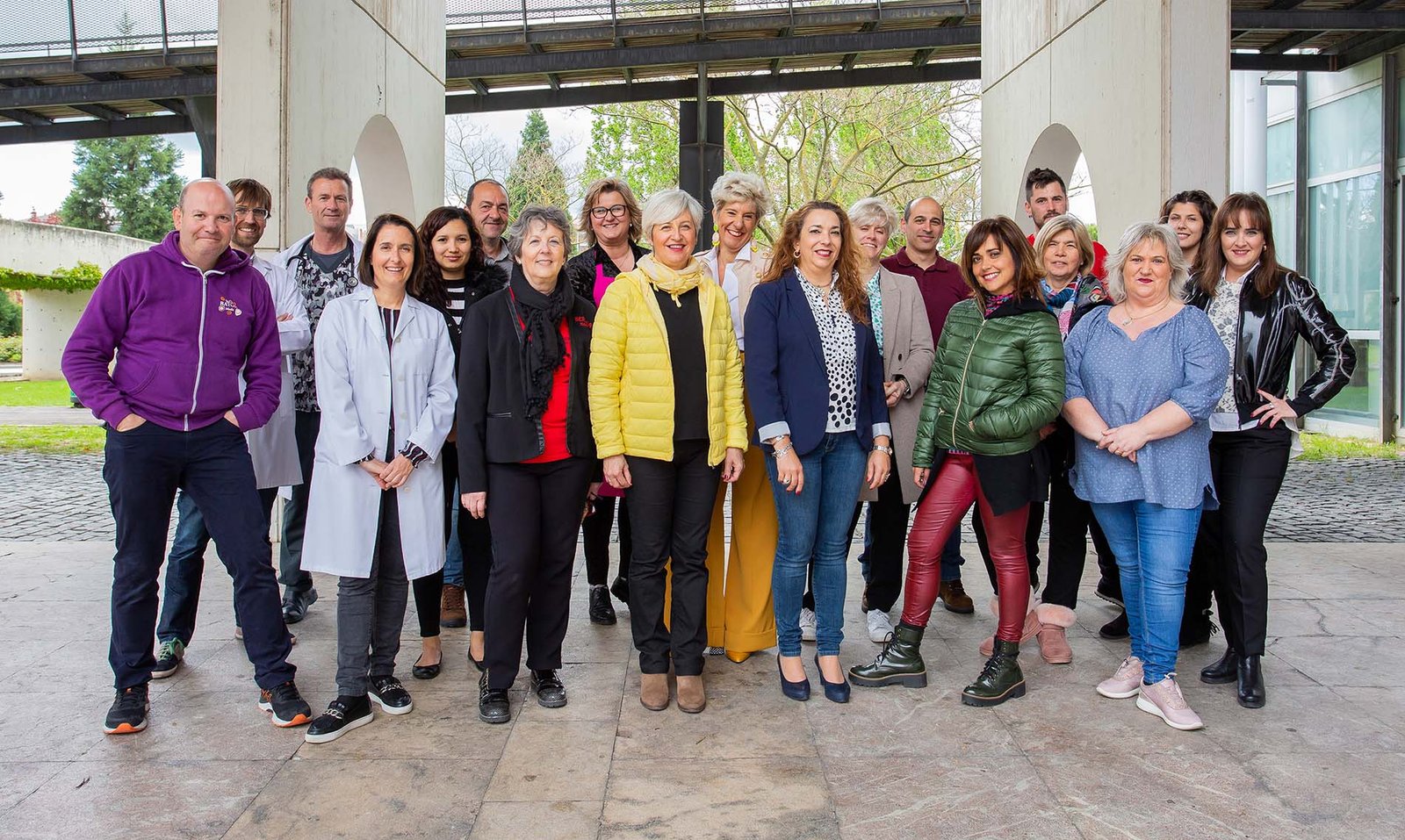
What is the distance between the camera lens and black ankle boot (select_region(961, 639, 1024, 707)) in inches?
159

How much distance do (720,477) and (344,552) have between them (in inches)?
56.2

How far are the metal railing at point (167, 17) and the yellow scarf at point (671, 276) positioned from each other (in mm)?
8604

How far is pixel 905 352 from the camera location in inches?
189

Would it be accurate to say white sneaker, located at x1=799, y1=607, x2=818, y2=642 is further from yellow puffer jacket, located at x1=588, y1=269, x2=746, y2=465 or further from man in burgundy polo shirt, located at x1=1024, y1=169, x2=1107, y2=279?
man in burgundy polo shirt, located at x1=1024, y1=169, x2=1107, y2=279

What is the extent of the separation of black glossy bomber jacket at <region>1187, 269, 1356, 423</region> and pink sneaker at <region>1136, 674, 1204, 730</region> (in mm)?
1081

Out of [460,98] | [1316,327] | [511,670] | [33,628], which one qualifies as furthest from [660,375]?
[460,98]

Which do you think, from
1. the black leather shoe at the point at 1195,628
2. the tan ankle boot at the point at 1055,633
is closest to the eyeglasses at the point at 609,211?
the tan ankle boot at the point at 1055,633

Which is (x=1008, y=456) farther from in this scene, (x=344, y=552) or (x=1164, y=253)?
(x=344, y=552)

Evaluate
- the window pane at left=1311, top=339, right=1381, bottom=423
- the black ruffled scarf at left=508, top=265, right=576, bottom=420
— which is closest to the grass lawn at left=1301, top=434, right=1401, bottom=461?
the window pane at left=1311, top=339, right=1381, bottom=423

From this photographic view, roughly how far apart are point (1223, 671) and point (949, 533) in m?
1.23

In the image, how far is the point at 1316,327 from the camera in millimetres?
4141

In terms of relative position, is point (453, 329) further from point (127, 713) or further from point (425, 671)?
point (127, 713)

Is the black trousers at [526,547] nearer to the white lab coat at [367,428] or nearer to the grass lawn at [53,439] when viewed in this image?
the white lab coat at [367,428]

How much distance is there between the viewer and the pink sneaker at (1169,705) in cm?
378
